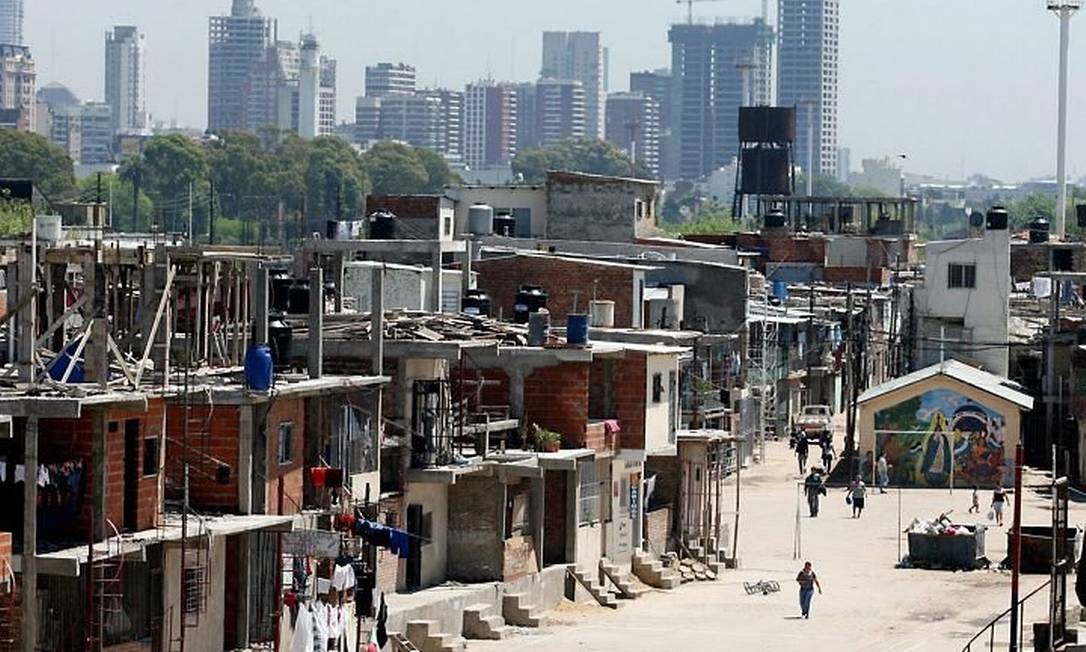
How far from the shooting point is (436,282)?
198 feet

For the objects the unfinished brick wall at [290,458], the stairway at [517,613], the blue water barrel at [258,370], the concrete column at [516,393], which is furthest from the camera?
the concrete column at [516,393]

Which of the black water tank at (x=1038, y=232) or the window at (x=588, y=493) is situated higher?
the black water tank at (x=1038, y=232)

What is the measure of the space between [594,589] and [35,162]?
469 feet

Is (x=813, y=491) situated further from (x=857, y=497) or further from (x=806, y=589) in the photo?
(x=806, y=589)

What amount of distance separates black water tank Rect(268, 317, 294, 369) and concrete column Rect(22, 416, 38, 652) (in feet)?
32.5

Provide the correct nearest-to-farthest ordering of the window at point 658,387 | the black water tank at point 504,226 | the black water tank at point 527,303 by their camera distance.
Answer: the window at point 658,387, the black water tank at point 527,303, the black water tank at point 504,226

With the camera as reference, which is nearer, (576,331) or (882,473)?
(576,331)

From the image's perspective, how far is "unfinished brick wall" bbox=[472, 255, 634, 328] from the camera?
231 feet

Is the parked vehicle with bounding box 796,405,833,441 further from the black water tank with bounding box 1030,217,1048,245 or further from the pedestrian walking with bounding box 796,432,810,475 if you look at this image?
the black water tank with bounding box 1030,217,1048,245

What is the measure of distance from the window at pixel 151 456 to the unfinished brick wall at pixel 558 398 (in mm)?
16067

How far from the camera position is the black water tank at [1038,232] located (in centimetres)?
11700

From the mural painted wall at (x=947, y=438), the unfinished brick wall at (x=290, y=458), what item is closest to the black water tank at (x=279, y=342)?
the unfinished brick wall at (x=290, y=458)

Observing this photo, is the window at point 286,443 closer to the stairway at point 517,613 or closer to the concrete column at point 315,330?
the concrete column at point 315,330

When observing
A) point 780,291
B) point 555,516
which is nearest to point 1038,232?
point 780,291
